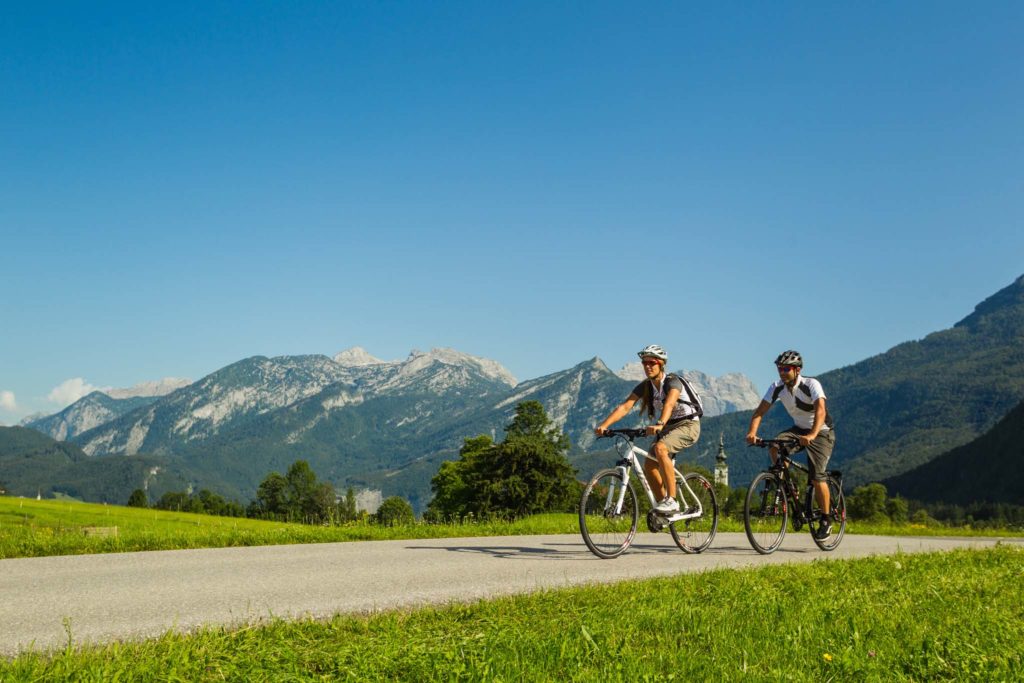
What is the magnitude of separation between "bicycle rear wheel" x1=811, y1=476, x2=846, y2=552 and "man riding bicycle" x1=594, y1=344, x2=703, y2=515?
9.37 ft

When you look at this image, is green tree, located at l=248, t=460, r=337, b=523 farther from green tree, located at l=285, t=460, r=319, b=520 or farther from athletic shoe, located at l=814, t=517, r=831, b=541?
athletic shoe, located at l=814, t=517, r=831, b=541

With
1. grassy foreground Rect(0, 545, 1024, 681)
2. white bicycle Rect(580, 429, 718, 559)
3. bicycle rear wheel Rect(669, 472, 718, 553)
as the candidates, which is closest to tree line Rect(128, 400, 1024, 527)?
bicycle rear wheel Rect(669, 472, 718, 553)

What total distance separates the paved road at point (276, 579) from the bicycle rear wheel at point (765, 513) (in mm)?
249

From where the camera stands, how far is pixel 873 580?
8.34 metres

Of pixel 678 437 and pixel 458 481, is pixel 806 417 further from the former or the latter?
pixel 458 481

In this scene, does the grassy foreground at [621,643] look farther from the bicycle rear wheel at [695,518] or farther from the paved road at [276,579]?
the bicycle rear wheel at [695,518]

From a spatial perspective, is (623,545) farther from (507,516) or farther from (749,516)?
(507,516)

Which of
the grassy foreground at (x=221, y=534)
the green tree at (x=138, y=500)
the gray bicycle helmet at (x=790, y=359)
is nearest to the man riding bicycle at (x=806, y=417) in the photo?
the gray bicycle helmet at (x=790, y=359)

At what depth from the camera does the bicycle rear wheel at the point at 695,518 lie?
39.2ft

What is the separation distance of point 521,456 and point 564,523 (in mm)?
25417

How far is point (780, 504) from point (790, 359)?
224 centimetres

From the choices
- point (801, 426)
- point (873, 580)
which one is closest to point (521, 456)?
point (801, 426)

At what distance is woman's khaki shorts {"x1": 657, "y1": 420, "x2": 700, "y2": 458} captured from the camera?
1156 cm

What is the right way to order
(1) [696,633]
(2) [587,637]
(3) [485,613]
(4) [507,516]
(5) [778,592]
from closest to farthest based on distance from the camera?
(2) [587,637] < (1) [696,633] < (3) [485,613] < (5) [778,592] < (4) [507,516]
